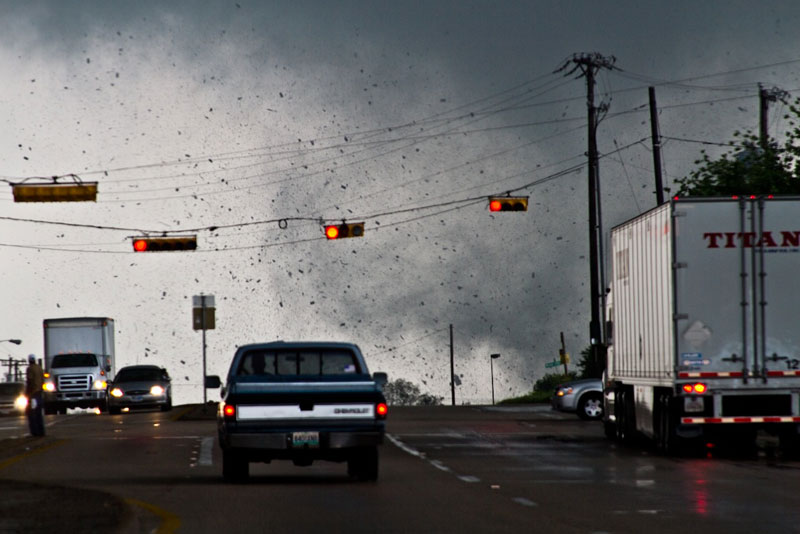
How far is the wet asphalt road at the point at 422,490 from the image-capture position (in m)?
14.7

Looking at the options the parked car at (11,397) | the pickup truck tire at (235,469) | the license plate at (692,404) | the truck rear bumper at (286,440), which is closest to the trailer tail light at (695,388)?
the license plate at (692,404)

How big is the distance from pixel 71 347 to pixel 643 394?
3422cm

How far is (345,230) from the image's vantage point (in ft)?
138

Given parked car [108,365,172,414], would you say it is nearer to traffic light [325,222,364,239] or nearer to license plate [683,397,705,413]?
traffic light [325,222,364,239]

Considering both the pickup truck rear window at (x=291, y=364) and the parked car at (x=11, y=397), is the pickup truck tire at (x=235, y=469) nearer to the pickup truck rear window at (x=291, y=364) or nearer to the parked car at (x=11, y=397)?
the pickup truck rear window at (x=291, y=364)

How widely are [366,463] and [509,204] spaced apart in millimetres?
19742

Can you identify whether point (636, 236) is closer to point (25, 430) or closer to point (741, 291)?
point (741, 291)

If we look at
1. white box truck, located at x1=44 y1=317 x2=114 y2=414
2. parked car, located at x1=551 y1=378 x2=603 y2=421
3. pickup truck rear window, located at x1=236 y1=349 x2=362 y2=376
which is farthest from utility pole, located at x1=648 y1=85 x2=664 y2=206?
pickup truck rear window, located at x1=236 y1=349 x2=362 y2=376

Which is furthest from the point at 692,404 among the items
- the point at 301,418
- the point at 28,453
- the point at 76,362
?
the point at 76,362

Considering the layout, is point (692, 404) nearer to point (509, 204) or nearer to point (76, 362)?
point (509, 204)

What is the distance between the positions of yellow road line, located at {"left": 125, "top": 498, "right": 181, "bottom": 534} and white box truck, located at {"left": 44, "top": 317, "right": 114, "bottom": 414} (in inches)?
1590

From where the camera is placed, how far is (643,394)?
27781mm

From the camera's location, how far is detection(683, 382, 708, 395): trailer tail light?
80.5 feet

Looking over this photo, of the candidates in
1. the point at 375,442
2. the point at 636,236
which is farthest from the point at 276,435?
the point at 636,236
